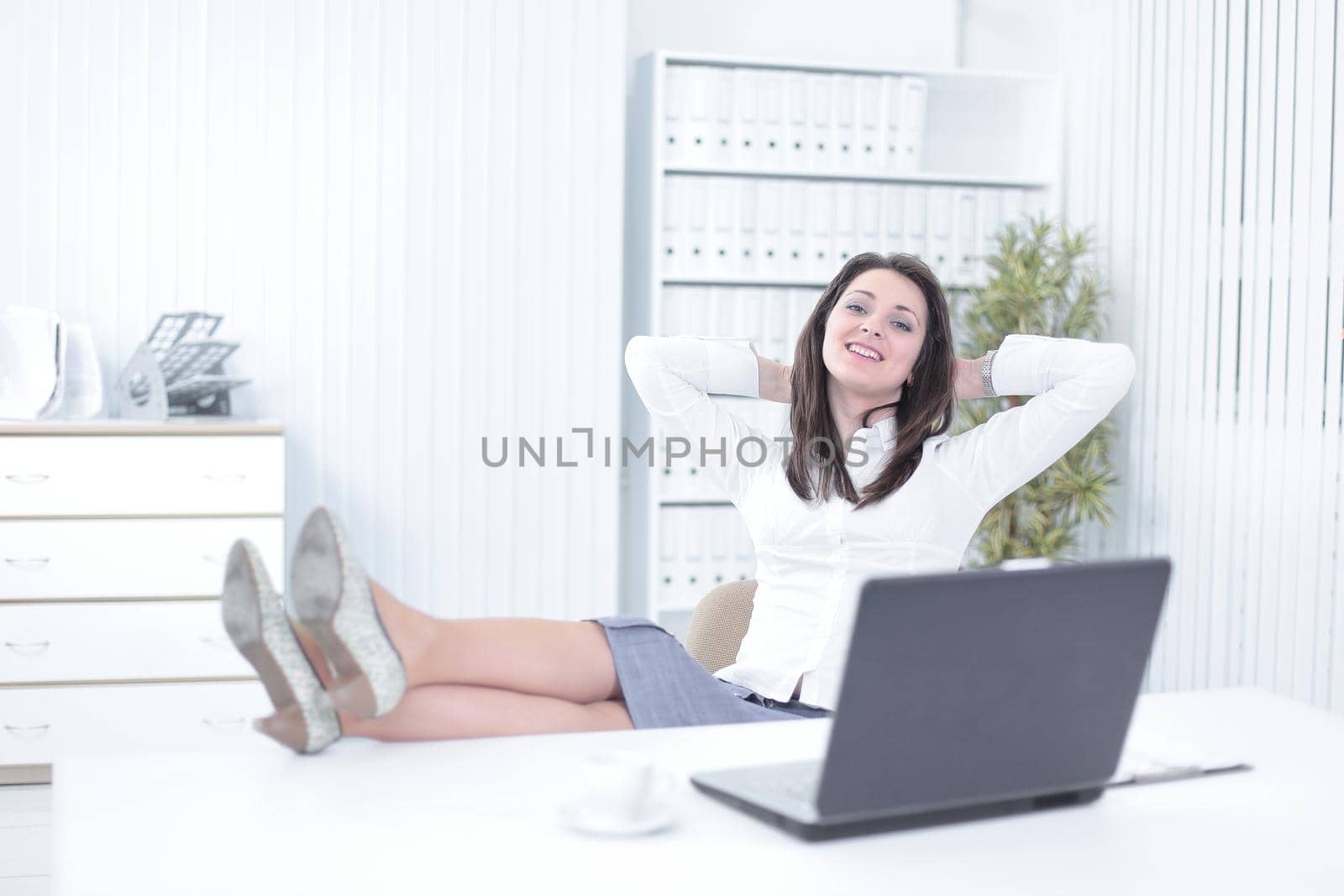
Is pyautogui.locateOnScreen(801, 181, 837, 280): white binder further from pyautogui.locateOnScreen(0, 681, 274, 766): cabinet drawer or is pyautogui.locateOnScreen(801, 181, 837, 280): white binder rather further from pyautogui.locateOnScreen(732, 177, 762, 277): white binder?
pyautogui.locateOnScreen(0, 681, 274, 766): cabinet drawer

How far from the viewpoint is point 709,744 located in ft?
4.14

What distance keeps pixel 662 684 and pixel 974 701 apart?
Answer: 63cm

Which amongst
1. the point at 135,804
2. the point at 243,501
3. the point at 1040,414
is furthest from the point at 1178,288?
the point at 135,804

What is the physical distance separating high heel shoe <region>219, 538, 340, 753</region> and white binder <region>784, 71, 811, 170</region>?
2889 millimetres

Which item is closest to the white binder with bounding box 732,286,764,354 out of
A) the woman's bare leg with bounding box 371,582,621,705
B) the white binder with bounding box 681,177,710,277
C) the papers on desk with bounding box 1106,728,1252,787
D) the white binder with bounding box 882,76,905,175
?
the white binder with bounding box 681,177,710,277

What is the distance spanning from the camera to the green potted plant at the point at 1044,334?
3680mm

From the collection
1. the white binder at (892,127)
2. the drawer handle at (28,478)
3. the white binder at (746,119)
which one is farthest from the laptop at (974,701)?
the white binder at (892,127)

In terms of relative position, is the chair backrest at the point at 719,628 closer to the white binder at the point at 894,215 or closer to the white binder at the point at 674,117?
the white binder at the point at 674,117

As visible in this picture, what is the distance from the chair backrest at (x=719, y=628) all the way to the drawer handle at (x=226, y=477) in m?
1.53

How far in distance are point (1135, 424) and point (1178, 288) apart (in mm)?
424

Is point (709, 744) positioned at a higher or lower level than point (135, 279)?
lower

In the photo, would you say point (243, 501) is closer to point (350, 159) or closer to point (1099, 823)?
point (350, 159)

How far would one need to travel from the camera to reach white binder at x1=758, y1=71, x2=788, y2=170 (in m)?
3.79

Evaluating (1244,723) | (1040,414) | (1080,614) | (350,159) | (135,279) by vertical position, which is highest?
(350,159)
